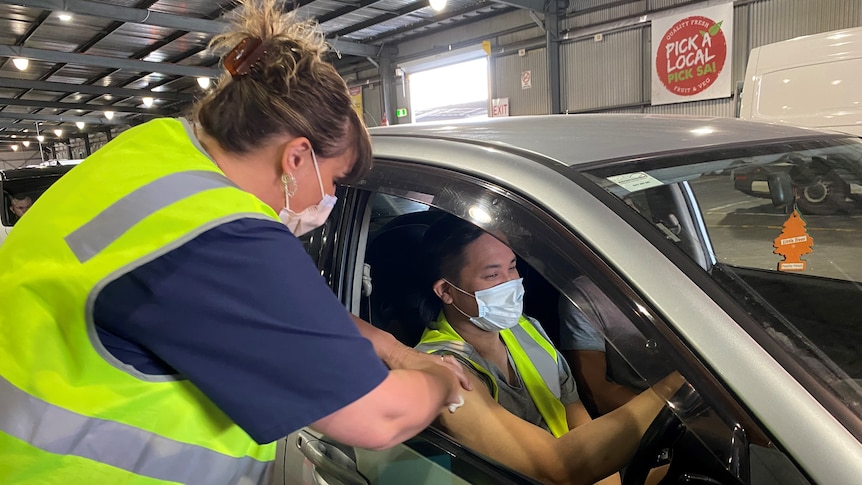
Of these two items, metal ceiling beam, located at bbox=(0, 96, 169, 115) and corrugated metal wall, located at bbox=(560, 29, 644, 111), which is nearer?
corrugated metal wall, located at bbox=(560, 29, 644, 111)

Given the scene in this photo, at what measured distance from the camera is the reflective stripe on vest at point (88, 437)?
2.67ft

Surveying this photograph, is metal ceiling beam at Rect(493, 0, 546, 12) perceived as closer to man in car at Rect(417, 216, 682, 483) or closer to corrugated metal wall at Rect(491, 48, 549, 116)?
corrugated metal wall at Rect(491, 48, 549, 116)

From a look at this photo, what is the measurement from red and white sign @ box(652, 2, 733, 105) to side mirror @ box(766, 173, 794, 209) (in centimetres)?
783

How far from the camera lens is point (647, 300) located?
2.89 feet

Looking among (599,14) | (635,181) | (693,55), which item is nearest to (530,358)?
(635,181)

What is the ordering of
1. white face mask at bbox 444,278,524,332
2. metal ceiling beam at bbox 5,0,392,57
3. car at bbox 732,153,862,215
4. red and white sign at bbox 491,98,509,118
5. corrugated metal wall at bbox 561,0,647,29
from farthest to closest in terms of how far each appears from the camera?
red and white sign at bbox 491,98,509,118 < corrugated metal wall at bbox 561,0,647,29 < metal ceiling beam at bbox 5,0,392,57 < white face mask at bbox 444,278,524,332 < car at bbox 732,153,862,215

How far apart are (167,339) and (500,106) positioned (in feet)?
37.5

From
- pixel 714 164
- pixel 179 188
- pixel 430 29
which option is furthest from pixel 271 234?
pixel 430 29

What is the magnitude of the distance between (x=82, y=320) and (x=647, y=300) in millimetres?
780

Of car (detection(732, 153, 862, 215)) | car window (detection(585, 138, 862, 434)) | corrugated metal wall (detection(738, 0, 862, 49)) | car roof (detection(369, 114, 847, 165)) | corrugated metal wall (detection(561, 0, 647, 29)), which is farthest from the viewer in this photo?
corrugated metal wall (detection(561, 0, 647, 29))

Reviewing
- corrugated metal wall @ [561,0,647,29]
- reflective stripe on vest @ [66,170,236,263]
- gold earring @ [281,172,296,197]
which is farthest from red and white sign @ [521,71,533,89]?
reflective stripe on vest @ [66,170,236,263]

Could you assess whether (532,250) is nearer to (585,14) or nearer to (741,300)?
(741,300)

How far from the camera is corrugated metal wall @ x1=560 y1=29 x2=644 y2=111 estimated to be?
31.3 feet

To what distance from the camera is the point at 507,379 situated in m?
1.56
